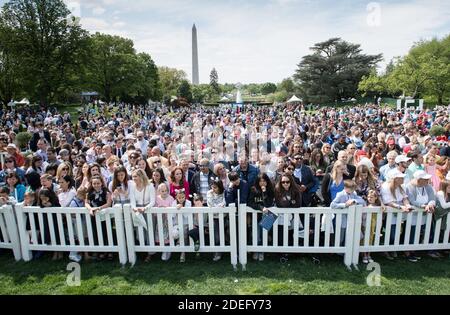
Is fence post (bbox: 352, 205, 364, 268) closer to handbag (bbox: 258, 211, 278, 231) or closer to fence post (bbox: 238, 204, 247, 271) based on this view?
handbag (bbox: 258, 211, 278, 231)

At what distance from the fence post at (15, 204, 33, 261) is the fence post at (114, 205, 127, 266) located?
153 cm

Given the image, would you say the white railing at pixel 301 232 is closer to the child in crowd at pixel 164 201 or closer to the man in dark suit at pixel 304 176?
the man in dark suit at pixel 304 176

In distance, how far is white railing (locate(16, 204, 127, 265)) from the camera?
185 inches

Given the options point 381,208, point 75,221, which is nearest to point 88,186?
point 75,221

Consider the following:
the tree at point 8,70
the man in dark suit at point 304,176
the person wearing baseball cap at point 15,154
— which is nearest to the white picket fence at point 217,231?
the man in dark suit at point 304,176

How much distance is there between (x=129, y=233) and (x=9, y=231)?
1.99m

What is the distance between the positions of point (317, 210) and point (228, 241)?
1.54m

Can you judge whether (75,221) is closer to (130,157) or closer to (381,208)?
(130,157)

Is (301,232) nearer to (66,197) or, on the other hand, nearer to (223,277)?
(223,277)

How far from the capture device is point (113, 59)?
51562mm

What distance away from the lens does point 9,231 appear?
4.93 m

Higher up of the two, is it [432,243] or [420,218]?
[420,218]

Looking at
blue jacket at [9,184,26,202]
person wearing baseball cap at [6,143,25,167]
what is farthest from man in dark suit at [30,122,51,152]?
blue jacket at [9,184,26,202]
